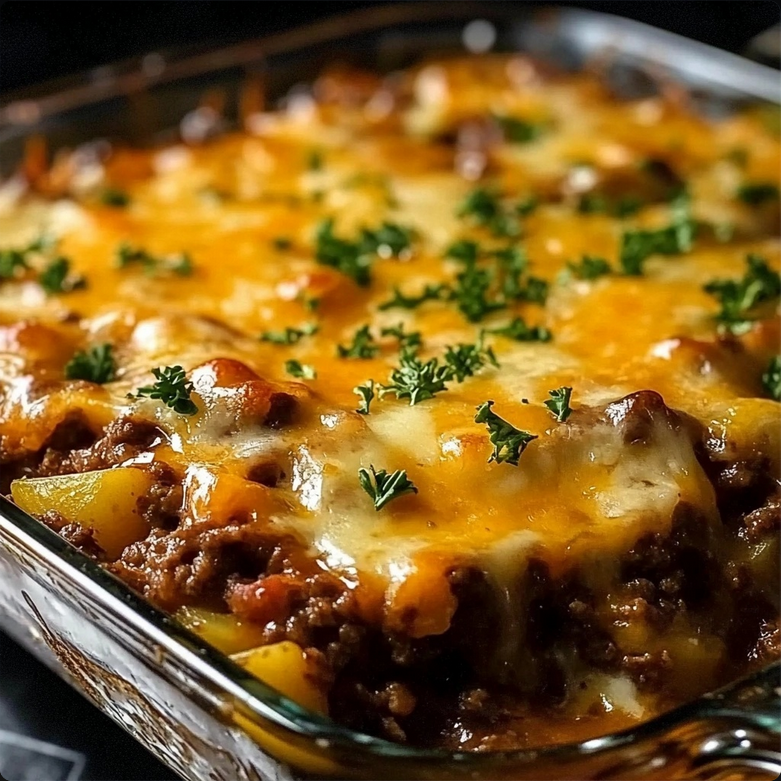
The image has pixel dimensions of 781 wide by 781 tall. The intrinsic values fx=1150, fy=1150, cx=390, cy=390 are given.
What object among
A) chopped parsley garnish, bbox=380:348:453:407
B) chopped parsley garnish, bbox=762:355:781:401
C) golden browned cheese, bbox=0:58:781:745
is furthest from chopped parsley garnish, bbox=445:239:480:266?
chopped parsley garnish, bbox=762:355:781:401

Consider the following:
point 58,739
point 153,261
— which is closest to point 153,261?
point 153,261

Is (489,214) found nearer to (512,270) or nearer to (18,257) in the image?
(512,270)

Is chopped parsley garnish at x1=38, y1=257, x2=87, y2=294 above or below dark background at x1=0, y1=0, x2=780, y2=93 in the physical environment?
above

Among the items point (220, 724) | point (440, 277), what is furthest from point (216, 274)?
point (220, 724)

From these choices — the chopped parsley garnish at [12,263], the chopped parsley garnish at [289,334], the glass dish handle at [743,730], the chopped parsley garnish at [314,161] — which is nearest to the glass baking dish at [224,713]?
the glass dish handle at [743,730]

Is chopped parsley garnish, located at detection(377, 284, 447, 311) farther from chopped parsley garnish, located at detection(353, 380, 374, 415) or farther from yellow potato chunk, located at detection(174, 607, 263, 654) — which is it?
yellow potato chunk, located at detection(174, 607, 263, 654)

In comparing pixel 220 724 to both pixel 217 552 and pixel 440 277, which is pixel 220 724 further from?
pixel 440 277

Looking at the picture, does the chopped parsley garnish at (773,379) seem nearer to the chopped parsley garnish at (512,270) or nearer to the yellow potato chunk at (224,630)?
the chopped parsley garnish at (512,270)
